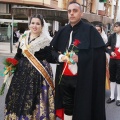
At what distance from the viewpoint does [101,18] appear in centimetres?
2133

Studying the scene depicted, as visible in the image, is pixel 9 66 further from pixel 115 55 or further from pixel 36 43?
pixel 115 55

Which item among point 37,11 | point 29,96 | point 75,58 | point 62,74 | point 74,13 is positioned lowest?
point 29,96

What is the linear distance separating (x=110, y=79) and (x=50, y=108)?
7.91 ft

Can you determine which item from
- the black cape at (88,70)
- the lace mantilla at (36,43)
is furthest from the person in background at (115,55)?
the black cape at (88,70)

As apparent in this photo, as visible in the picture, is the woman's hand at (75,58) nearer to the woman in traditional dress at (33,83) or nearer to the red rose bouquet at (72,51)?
the red rose bouquet at (72,51)

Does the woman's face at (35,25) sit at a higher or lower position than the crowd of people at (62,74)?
higher

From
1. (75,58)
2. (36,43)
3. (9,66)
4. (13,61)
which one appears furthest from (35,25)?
(75,58)

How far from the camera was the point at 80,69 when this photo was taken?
3.35 metres

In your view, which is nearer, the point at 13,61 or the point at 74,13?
the point at 74,13

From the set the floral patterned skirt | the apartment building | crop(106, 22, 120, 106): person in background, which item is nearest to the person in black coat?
the floral patterned skirt

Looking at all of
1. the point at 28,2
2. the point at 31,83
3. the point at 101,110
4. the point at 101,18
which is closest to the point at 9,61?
the point at 31,83

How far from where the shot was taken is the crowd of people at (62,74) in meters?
3.37

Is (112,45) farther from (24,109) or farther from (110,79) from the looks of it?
(24,109)

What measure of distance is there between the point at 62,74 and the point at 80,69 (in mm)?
289
